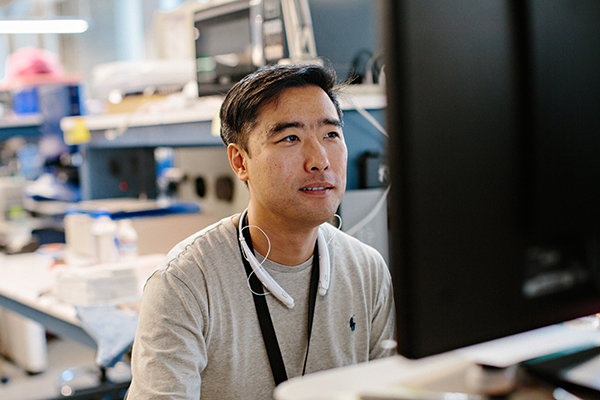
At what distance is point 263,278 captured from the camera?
906mm

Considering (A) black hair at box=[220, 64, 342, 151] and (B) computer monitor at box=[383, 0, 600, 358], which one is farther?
(A) black hair at box=[220, 64, 342, 151]

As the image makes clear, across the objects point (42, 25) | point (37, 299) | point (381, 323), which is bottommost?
point (37, 299)

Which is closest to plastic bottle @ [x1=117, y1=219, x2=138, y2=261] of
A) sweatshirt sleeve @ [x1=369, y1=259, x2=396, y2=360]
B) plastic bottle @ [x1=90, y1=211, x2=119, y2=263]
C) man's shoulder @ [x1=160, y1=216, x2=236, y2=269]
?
plastic bottle @ [x1=90, y1=211, x2=119, y2=263]

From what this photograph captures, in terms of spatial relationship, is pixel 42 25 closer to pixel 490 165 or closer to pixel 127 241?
pixel 127 241

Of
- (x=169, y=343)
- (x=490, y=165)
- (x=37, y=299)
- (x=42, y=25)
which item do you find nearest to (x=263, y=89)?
(x=169, y=343)

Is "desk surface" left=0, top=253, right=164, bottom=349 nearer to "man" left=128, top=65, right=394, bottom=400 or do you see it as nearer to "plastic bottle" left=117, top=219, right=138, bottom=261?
"plastic bottle" left=117, top=219, right=138, bottom=261

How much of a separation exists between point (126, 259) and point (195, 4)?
37.2 inches

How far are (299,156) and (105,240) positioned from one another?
1313mm

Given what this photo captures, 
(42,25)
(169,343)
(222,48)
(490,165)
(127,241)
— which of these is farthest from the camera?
(42,25)

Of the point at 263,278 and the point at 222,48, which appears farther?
the point at 222,48

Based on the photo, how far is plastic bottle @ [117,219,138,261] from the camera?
6.34ft

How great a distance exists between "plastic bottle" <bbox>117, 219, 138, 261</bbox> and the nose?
3.98 ft

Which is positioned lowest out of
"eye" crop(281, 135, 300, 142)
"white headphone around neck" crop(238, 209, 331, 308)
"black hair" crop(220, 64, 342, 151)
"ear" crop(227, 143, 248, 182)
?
"white headphone around neck" crop(238, 209, 331, 308)

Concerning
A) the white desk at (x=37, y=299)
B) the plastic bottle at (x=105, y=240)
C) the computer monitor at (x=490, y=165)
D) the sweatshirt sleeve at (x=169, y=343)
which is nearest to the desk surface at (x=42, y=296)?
the white desk at (x=37, y=299)
